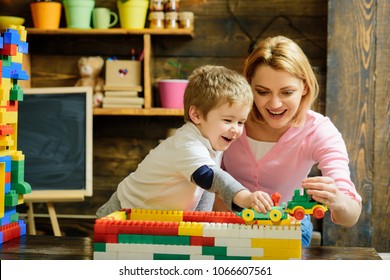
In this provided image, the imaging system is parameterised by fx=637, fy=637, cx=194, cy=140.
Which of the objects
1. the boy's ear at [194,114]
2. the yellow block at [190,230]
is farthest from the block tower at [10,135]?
the yellow block at [190,230]

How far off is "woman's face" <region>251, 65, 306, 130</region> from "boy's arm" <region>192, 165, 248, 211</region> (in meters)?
0.45

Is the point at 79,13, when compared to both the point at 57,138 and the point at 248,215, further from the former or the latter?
the point at 248,215

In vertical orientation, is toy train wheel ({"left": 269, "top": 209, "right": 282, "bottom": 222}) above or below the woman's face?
below

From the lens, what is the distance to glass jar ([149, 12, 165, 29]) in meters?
3.20

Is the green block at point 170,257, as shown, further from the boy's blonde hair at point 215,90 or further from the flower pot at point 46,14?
the flower pot at point 46,14

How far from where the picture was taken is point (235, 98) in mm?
1489

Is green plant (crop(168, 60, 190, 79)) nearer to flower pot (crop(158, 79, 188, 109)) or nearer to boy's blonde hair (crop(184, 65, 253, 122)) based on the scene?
flower pot (crop(158, 79, 188, 109))

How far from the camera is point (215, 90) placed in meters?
1.50

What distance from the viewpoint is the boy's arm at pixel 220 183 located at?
1.25 m

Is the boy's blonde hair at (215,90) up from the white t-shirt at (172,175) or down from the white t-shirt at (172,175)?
up

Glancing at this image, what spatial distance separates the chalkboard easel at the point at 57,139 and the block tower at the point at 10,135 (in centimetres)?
151

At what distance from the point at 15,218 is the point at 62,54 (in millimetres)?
2086

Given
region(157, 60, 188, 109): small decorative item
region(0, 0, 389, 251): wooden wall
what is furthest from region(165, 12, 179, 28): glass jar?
region(157, 60, 188, 109): small decorative item
